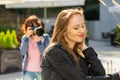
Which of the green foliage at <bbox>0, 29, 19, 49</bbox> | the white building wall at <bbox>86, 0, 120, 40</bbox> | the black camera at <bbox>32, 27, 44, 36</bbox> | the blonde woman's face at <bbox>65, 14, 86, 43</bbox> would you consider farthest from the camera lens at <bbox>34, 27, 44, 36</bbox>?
the white building wall at <bbox>86, 0, 120, 40</bbox>

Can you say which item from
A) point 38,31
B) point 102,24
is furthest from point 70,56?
point 102,24

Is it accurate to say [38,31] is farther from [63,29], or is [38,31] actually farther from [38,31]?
[63,29]

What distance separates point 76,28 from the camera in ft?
8.61

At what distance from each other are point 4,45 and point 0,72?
0.68 m

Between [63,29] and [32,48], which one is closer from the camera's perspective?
[63,29]

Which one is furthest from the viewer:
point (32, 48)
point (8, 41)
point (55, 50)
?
point (8, 41)

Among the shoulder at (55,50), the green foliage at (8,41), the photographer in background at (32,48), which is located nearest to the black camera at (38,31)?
the photographer in background at (32,48)

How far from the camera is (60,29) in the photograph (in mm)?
2641

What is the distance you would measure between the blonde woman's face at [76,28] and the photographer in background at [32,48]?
3303 mm

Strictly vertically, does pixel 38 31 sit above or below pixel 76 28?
below

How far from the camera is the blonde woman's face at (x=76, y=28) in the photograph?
2.61 m

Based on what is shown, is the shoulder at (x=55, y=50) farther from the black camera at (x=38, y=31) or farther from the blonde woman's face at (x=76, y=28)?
the black camera at (x=38, y=31)

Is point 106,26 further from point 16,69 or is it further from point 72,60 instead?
point 72,60

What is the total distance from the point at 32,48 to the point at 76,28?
12.2 feet
